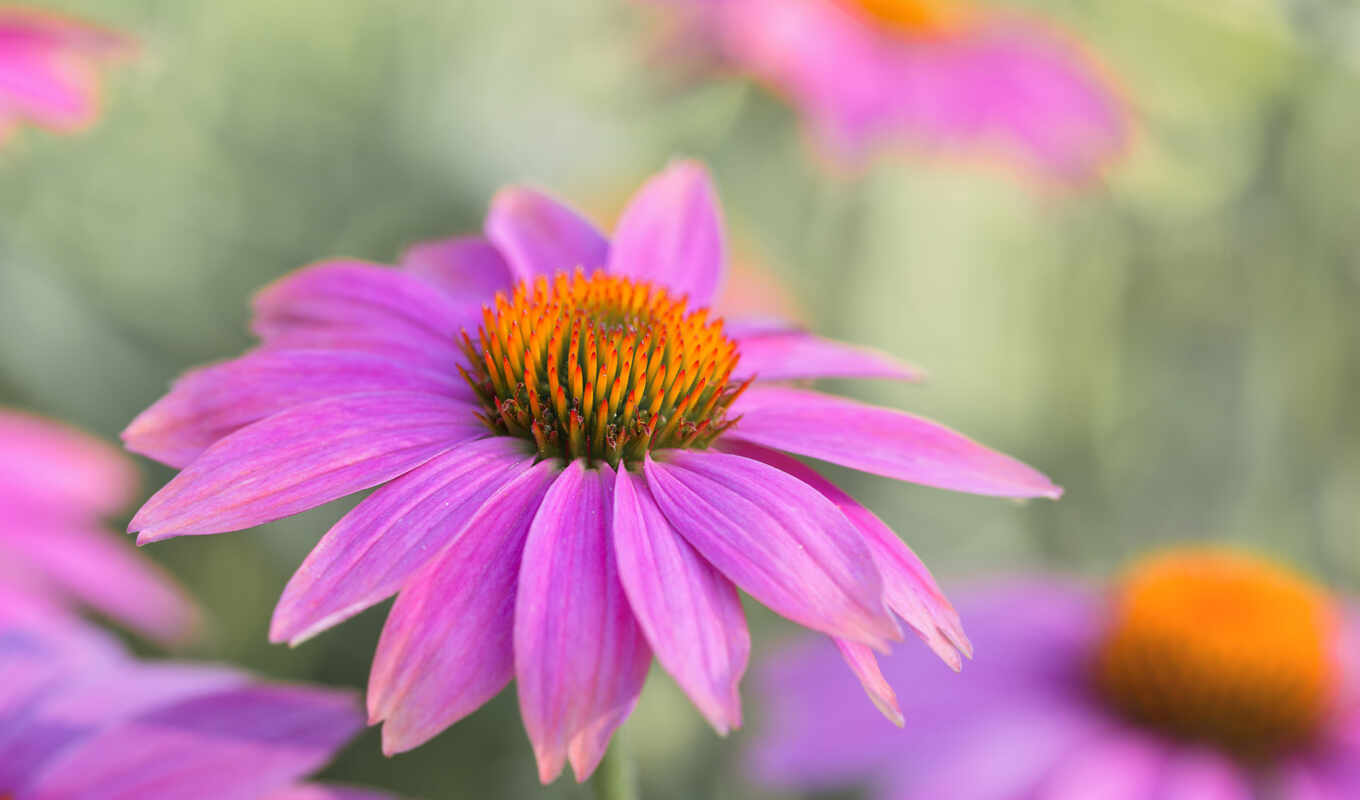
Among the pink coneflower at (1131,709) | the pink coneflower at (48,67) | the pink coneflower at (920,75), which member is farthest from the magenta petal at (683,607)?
the pink coneflower at (920,75)

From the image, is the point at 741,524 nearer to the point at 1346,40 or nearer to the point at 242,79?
the point at 1346,40

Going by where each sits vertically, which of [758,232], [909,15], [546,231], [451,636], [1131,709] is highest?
[909,15]

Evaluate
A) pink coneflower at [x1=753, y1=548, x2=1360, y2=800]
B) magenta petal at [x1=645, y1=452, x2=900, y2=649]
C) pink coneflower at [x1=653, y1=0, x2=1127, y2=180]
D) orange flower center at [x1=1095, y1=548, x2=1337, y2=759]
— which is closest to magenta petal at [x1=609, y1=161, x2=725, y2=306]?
magenta petal at [x1=645, y1=452, x2=900, y2=649]

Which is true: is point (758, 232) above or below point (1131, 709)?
above

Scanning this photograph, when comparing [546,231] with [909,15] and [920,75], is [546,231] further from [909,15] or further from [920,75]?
[909,15]

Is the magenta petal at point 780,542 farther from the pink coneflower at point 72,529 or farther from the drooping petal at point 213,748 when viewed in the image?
the pink coneflower at point 72,529

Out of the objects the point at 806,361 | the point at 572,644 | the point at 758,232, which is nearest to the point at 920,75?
the point at 758,232
